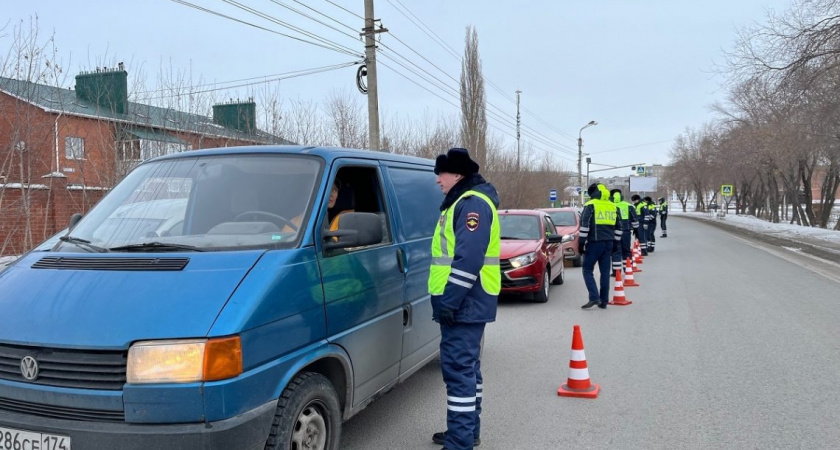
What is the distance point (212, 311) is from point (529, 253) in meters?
7.73

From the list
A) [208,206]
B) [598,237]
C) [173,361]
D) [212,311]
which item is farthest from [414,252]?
[598,237]

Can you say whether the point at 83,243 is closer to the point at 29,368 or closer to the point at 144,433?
the point at 29,368

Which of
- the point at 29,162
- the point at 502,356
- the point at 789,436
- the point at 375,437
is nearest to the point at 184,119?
the point at 29,162

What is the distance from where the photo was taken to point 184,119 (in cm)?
1242

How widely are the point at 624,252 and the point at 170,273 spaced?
12413 mm

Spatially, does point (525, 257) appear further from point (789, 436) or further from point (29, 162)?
point (29, 162)

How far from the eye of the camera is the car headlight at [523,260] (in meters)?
9.84

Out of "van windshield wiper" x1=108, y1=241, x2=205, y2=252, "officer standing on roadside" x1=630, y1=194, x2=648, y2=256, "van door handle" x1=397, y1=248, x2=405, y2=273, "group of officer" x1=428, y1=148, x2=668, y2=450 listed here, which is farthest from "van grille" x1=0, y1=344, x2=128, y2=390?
"officer standing on roadside" x1=630, y1=194, x2=648, y2=256

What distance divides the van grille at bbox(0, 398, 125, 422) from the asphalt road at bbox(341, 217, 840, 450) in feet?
6.56

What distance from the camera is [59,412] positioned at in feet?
8.79

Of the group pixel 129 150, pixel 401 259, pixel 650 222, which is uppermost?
pixel 129 150

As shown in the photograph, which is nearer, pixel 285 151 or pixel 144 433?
pixel 144 433

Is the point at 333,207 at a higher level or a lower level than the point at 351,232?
higher

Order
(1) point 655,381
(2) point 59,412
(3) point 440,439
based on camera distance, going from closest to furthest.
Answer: (2) point 59,412
(3) point 440,439
(1) point 655,381
